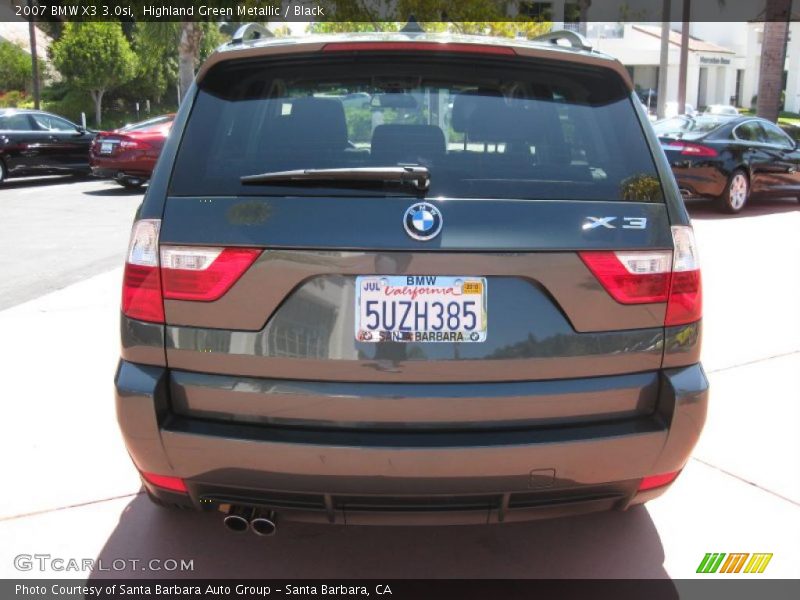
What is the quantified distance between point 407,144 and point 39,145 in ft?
53.5

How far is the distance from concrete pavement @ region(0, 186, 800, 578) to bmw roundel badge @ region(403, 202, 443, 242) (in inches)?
56.0

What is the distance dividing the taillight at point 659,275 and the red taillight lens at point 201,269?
1.06m

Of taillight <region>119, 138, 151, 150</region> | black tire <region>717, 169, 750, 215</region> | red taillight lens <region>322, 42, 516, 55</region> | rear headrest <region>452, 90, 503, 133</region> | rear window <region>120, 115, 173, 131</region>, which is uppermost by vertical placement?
red taillight lens <region>322, 42, 516, 55</region>

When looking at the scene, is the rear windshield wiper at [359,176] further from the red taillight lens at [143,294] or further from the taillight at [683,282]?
the taillight at [683,282]

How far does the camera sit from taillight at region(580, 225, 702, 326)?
254 centimetres

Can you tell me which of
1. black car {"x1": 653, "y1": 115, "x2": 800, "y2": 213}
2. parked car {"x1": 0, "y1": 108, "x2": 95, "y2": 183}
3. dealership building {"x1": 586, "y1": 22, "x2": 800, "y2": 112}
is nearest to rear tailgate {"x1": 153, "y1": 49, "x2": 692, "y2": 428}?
black car {"x1": 653, "y1": 115, "x2": 800, "y2": 213}

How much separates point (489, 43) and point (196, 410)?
61.3 inches

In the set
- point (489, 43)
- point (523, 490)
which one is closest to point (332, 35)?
point (489, 43)

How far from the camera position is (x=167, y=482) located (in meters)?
2.63

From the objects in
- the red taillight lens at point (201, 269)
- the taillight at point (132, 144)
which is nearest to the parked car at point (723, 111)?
the taillight at point (132, 144)

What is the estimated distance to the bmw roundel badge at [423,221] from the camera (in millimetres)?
2430

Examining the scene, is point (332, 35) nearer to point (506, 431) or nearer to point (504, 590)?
point (506, 431)

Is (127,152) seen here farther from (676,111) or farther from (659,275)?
(676,111)

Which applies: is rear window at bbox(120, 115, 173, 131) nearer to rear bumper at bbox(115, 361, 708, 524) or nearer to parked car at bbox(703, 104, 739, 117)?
parked car at bbox(703, 104, 739, 117)
